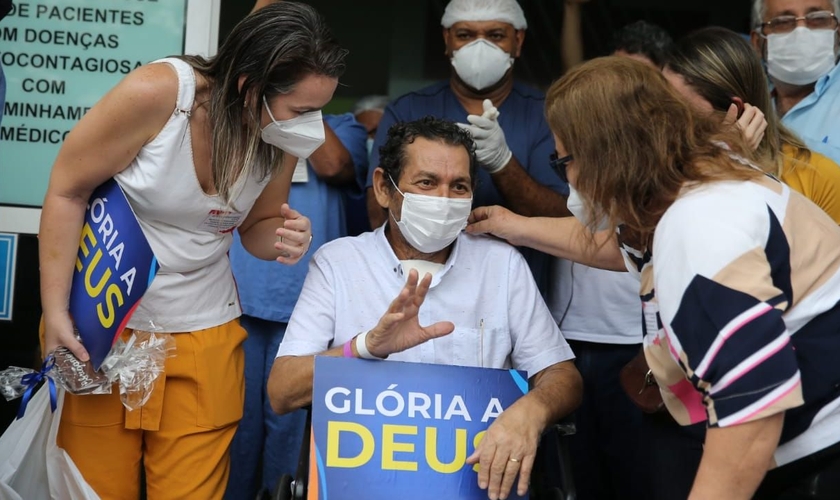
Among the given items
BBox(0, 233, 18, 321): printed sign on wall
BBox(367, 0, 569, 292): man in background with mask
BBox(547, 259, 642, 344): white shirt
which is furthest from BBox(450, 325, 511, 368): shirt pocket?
BBox(0, 233, 18, 321): printed sign on wall

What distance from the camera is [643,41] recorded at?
399 centimetres

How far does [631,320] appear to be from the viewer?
11.7ft

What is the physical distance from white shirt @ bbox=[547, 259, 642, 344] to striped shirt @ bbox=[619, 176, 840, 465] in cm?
156

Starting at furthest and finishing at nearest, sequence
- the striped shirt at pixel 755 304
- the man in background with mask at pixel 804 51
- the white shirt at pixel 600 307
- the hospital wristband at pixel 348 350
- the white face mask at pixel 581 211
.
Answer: the white shirt at pixel 600 307, the man in background with mask at pixel 804 51, the hospital wristband at pixel 348 350, the white face mask at pixel 581 211, the striped shirt at pixel 755 304

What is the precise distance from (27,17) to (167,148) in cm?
132

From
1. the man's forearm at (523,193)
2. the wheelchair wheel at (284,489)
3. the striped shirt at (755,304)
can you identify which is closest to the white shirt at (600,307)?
the man's forearm at (523,193)

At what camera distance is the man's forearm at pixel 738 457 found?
177 centimetres

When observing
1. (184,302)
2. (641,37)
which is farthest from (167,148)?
(641,37)

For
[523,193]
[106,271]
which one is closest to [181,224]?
[106,271]

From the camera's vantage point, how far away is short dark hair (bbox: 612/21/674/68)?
3.95 m

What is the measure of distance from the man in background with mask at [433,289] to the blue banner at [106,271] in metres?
0.46

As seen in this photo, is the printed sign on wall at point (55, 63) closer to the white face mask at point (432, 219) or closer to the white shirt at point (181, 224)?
the white shirt at point (181, 224)

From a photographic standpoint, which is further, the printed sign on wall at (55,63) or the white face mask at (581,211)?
the printed sign on wall at (55,63)

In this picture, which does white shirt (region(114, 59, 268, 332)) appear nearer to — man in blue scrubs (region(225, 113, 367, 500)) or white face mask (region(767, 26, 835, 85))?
man in blue scrubs (region(225, 113, 367, 500))
